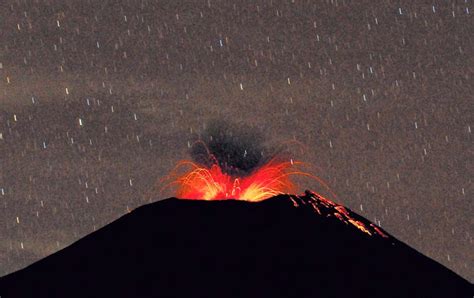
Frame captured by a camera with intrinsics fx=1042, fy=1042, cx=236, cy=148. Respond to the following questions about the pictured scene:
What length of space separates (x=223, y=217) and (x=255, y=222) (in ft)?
7.98

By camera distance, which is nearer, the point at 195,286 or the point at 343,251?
the point at 195,286

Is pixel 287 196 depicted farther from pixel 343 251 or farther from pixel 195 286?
pixel 195 286

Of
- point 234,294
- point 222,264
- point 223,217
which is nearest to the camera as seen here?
point 234,294

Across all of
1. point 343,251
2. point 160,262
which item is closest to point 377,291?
point 343,251

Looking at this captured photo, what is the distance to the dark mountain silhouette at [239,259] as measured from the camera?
6875 centimetres

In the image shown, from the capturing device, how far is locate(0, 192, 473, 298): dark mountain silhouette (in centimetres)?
6875

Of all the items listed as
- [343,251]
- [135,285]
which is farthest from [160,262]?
[343,251]

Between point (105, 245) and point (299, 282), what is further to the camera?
point (105, 245)

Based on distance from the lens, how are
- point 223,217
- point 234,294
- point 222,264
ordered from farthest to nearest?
point 223,217
point 222,264
point 234,294

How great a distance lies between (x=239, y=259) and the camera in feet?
234

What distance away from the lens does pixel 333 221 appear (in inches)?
3012

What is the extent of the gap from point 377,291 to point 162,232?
1643 cm

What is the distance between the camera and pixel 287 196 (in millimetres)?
77688

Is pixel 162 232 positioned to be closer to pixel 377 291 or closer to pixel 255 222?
pixel 255 222
